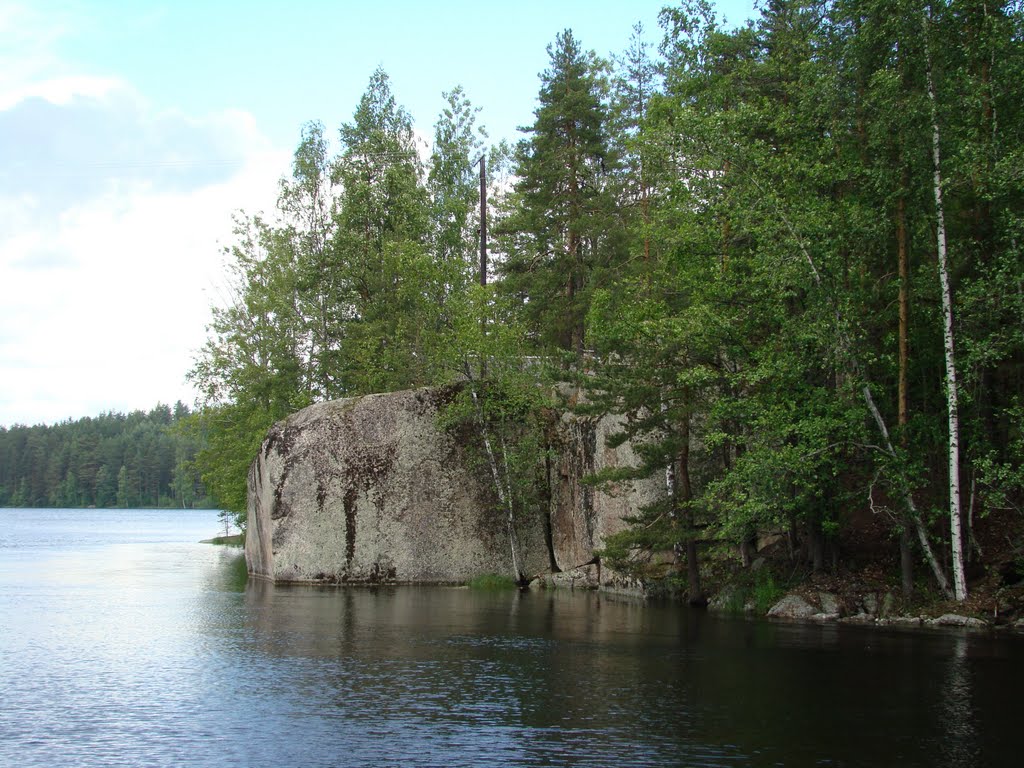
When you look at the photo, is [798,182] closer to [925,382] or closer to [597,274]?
[925,382]

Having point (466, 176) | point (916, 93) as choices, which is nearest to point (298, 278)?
point (466, 176)

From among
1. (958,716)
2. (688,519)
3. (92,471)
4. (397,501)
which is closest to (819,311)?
(688,519)

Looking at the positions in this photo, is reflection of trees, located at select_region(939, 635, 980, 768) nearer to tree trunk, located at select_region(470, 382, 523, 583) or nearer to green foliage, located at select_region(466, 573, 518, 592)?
green foliage, located at select_region(466, 573, 518, 592)

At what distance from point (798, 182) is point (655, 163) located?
378 cm

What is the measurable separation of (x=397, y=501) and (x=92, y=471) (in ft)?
439

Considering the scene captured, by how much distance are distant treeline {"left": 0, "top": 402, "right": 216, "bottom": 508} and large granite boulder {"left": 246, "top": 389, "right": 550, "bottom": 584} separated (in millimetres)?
118948

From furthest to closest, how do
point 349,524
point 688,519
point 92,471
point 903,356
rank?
1. point 92,471
2. point 349,524
3. point 688,519
4. point 903,356

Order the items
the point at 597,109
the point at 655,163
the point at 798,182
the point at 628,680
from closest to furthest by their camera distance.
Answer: the point at 628,680, the point at 798,182, the point at 655,163, the point at 597,109

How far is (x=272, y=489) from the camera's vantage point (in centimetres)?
3294

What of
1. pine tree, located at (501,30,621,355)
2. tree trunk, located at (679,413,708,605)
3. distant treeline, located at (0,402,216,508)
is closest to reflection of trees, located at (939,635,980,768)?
tree trunk, located at (679,413,708,605)

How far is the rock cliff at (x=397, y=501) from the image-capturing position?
3269 centimetres

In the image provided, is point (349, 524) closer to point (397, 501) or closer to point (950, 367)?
point (397, 501)

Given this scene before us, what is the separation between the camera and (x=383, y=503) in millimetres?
32812

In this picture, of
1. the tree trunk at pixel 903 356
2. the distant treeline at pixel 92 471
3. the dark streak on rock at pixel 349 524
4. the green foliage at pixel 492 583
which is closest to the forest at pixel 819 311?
the tree trunk at pixel 903 356
